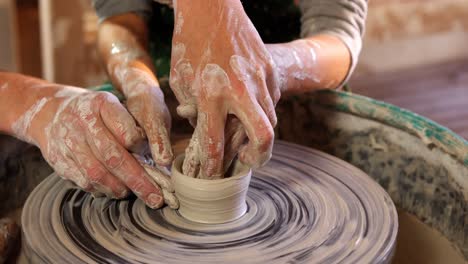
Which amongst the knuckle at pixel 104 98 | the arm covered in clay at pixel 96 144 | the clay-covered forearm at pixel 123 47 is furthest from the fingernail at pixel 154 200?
the clay-covered forearm at pixel 123 47

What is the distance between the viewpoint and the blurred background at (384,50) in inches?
114

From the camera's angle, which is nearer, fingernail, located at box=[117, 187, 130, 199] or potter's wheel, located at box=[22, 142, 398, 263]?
potter's wheel, located at box=[22, 142, 398, 263]

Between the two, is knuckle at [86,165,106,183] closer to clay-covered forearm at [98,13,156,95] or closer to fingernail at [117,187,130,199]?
fingernail at [117,187,130,199]

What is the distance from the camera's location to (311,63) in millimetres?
1387

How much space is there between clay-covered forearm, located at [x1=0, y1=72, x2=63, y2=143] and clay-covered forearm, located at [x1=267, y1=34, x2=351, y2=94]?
49 cm

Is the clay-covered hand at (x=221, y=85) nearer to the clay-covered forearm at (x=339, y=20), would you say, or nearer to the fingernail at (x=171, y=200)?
the fingernail at (x=171, y=200)

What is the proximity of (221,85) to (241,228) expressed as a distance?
0.87ft

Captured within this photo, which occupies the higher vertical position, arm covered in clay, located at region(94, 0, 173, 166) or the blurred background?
arm covered in clay, located at region(94, 0, 173, 166)

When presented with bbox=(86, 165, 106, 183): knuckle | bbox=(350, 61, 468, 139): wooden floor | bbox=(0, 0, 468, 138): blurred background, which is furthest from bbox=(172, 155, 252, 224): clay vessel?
bbox=(350, 61, 468, 139): wooden floor

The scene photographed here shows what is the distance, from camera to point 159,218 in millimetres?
1078

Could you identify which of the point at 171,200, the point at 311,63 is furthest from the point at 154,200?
the point at 311,63

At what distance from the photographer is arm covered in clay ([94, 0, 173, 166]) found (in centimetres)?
109

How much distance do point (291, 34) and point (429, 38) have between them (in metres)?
2.41

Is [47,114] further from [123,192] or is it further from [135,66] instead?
[135,66]
